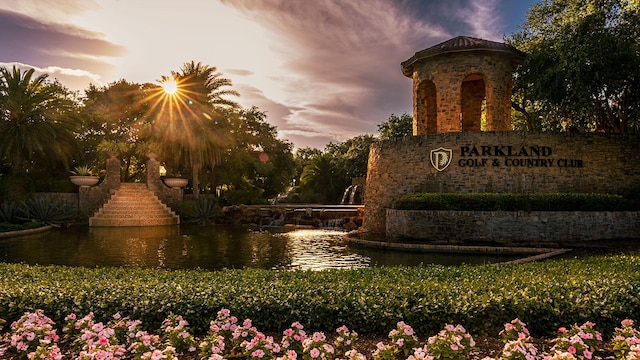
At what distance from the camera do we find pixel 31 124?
29.4 meters

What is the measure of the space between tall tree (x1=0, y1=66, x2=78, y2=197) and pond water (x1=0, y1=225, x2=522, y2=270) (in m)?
10.7

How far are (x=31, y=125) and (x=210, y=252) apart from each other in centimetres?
2159

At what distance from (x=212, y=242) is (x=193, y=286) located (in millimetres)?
12304

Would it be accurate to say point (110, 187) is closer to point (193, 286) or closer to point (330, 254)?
point (330, 254)

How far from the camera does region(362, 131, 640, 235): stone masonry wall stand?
20.2 meters

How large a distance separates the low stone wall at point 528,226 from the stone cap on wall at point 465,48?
33.3 ft

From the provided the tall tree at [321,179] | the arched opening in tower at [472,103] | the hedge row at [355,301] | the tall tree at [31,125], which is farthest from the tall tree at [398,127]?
the hedge row at [355,301]

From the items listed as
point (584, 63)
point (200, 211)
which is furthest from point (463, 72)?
point (200, 211)

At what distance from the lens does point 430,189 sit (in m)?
21.0

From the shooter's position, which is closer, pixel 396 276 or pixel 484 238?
pixel 396 276

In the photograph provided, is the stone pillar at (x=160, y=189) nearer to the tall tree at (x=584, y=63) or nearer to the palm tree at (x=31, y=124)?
the palm tree at (x=31, y=124)

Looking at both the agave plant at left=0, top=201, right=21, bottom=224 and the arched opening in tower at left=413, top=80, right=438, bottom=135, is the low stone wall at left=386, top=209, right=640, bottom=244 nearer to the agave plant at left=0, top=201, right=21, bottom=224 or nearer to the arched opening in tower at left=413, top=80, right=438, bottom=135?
the arched opening in tower at left=413, top=80, right=438, bottom=135

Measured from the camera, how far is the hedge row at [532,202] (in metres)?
17.8

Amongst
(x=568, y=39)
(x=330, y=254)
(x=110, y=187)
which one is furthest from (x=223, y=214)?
(x=568, y=39)
